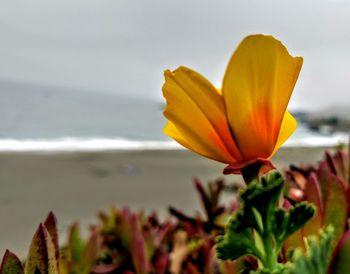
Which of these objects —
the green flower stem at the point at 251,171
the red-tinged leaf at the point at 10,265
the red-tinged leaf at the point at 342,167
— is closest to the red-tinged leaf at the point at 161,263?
the red-tinged leaf at the point at 342,167

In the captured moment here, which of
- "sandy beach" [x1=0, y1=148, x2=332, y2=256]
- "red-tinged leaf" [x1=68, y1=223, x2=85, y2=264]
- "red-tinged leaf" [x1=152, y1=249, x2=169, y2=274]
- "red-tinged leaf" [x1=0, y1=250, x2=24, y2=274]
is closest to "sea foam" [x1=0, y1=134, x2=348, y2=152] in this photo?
"sandy beach" [x1=0, y1=148, x2=332, y2=256]

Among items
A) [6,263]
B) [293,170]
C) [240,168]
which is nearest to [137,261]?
[293,170]

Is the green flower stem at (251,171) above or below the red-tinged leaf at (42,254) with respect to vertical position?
above

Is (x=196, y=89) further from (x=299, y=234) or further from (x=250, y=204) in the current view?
(x=299, y=234)

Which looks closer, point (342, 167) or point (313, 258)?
point (313, 258)

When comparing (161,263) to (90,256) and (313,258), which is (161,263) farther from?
(313,258)

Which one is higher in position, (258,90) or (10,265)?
(258,90)

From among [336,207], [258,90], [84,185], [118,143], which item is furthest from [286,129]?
[118,143]

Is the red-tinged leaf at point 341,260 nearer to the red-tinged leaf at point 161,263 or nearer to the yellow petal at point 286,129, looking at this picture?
the yellow petal at point 286,129
